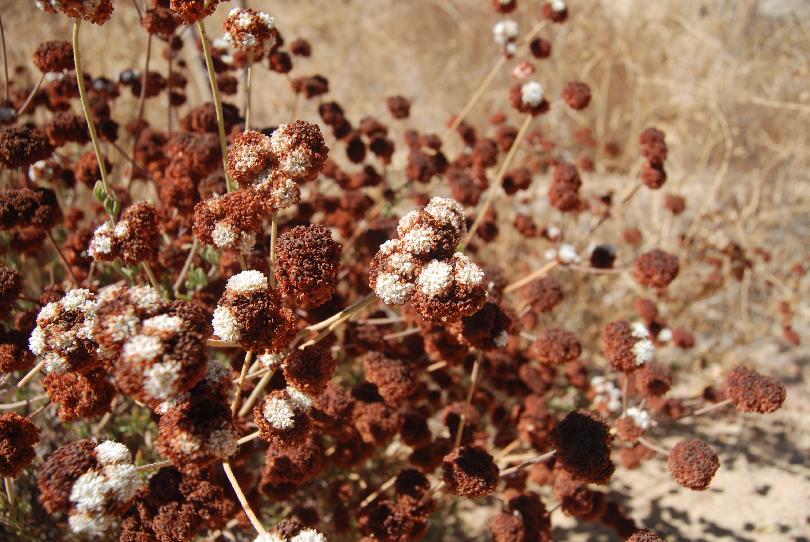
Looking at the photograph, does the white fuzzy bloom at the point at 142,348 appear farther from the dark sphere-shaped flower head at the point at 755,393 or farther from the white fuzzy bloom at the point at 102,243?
the dark sphere-shaped flower head at the point at 755,393

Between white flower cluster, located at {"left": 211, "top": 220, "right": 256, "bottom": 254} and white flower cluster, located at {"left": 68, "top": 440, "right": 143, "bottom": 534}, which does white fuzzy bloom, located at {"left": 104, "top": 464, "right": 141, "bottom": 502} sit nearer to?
white flower cluster, located at {"left": 68, "top": 440, "right": 143, "bottom": 534}

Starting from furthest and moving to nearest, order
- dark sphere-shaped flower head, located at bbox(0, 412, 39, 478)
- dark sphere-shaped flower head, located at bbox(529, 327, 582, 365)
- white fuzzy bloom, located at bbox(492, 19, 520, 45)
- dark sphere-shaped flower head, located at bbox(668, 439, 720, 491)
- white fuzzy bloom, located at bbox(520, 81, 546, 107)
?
1. white fuzzy bloom, located at bbox(492, 19, 520, 45)
2. white fuzzy bloom, located at bbox(520, 81, 546, 107)
3. dark sphere-shaped flower head, located at bbox(529, 327, 582, 365)
4. dark sphere-shaped flower head, located at bbox(668, 439, 720, 491)
5. dark sphere-shaped flower head, located at bbox(0, 412, 39, 478)

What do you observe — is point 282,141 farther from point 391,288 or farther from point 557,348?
point 557,348

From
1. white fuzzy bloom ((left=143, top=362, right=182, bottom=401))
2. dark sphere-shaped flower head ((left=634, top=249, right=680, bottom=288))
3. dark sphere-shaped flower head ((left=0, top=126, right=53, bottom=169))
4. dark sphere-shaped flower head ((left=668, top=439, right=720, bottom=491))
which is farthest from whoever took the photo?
dark sphere-shaped flower head ((left=634, top=249, right=680, bottom=288))

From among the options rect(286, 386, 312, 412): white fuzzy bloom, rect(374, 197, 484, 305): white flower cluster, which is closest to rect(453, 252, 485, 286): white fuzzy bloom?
rect(374, 197, 484, 305): white flower cluster

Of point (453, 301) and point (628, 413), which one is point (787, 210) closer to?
point (628, 413)

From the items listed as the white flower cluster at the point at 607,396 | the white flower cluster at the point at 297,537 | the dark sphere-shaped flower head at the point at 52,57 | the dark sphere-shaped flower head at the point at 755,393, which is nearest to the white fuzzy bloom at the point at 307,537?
the white flower cluster at the point at 297,537

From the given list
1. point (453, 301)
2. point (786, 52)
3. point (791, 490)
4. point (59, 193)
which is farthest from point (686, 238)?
point (59, 193)

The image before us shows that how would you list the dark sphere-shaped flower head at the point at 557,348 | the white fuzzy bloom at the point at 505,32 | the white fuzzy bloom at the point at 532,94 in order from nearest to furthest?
the dark sphere-shaped flower head at the point at 557,348, the white fuzzy bloom at the point at 532,94, the white fuzzy bloom at the point at 505,32
